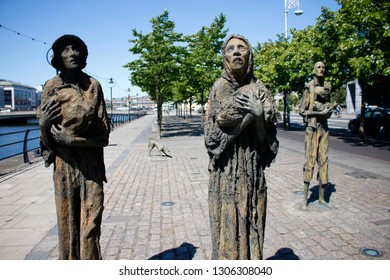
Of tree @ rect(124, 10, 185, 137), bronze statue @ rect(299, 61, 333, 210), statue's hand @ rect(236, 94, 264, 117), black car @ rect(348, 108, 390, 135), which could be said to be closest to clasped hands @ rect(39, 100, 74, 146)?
statue's hand @ rect(236, 94, 264, 117)

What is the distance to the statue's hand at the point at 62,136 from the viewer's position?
103 inches

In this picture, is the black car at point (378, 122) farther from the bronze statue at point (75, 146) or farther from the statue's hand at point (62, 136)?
the statue's hand at point (62, 136)

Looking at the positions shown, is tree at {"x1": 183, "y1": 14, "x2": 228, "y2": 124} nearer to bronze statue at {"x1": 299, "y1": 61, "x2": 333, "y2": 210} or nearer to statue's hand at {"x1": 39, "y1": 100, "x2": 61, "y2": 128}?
bronze statue at {"x1": 299, "y1": 61, "x2": 333, "y2": 210}

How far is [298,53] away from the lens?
837 inches

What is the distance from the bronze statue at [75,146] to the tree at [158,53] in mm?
18519

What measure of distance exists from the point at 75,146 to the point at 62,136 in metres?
0.15

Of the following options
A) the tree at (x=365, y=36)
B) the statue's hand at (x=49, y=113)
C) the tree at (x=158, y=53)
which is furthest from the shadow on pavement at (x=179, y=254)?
the tree at (x=158, y=53)

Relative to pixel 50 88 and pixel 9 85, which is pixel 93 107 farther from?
pixel 9 85

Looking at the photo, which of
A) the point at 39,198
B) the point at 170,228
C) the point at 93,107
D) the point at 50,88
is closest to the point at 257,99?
the point at 93,107

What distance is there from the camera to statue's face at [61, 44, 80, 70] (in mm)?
2690

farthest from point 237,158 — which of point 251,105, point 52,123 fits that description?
point 52,123

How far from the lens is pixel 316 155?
6711 mm

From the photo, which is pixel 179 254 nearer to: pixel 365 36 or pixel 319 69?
pixel 319 69

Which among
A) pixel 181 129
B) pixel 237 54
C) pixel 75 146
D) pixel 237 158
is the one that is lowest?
pixel 181 129
